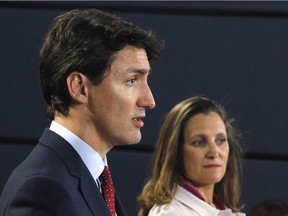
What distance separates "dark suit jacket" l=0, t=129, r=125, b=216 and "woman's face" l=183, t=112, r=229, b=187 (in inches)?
26.3

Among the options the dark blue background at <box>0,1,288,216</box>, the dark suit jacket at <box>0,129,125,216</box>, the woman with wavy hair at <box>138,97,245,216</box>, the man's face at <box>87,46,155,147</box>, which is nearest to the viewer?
the dark suit jacket at <box>0,129,125,216</box>

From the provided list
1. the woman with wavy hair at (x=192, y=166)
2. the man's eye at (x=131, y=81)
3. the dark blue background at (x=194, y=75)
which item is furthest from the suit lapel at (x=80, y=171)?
the dark blue background at (x=194, y=75)

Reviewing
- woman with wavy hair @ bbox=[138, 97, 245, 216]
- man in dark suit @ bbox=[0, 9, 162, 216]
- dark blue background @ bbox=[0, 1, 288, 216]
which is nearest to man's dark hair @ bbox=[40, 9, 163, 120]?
man in dark suit @ bbox=[0, 9, 162, 216]

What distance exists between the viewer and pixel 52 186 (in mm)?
911

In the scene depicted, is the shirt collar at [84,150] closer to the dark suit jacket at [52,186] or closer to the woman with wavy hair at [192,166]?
the dark suit jacket at [52,186]

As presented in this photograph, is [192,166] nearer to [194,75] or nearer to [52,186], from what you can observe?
[194,75]

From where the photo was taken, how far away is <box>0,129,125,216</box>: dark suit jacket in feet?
2.95

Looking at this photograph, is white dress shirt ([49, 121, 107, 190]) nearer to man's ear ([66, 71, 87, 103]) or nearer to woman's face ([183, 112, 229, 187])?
man's ear ([66, 71, 87, 103])

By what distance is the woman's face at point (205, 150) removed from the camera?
1630 mm

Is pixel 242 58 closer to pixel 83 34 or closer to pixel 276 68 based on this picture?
pixel 276 68

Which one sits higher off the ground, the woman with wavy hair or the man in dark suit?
the man in dark suit

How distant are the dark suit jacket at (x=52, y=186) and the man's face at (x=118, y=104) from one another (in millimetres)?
55

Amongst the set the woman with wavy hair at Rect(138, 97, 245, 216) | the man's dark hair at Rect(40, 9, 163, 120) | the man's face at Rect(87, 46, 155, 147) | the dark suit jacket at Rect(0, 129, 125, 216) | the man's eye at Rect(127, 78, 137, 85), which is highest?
the man's dark hair at Rect(40, 9, 163, 120)

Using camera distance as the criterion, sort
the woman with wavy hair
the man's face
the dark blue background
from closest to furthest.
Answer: the man's face < the woman with wavy hair < the dark blue background
